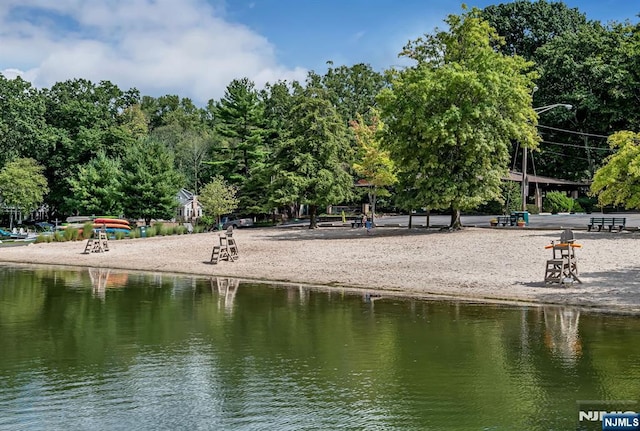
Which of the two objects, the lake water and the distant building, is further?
the distant building

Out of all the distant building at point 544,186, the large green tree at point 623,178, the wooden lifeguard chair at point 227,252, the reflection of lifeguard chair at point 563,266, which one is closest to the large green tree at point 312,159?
the wooden lifeguard chair at point 227,252

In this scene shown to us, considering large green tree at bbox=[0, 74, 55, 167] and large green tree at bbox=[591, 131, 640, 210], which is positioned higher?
large green tree at bbox=[0, 74, 55, 167]

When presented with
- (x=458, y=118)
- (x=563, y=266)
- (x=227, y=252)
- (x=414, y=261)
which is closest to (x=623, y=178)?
(x=458, y=118)

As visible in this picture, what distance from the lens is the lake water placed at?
29.9 feet

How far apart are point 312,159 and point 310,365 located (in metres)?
38.0

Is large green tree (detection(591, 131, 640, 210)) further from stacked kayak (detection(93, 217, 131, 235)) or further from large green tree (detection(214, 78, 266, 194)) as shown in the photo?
large green tree (detection(214, 78, 266, 194))

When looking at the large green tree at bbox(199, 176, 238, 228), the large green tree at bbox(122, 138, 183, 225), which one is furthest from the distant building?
the large green tree at bbox(122, 138, 183, 225)

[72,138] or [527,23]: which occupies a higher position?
[527,23]

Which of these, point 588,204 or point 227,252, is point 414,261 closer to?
point 227,252

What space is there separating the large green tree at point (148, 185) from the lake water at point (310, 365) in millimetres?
37320

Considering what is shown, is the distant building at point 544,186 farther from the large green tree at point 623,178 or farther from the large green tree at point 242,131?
the large green tree at point 623,178

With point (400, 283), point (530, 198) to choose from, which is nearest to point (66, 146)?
point (530, 198)

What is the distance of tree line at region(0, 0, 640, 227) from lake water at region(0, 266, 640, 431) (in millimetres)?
19133

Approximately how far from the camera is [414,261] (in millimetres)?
28328
